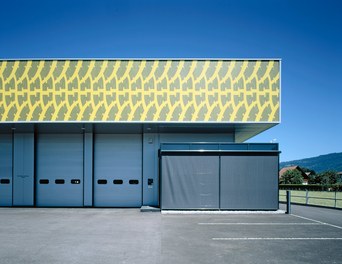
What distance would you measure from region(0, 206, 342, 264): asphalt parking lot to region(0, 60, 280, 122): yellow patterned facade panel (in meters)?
6.02

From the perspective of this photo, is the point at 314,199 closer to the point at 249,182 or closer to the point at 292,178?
the point at 249,182

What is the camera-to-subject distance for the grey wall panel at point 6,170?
2044 cm

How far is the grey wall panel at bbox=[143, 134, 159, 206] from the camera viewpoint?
20.5 metres

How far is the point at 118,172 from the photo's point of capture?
2073 cm

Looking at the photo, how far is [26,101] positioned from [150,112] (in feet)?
23.9

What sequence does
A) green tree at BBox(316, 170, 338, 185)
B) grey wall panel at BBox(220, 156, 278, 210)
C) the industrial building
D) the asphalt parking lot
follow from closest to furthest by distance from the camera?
1. the asphalt parking lot
2. grey wall panel at BBox(220, 156, 278, 210)
3. the industrial building
4. green tree at BBox(316, 170, 338, 185)

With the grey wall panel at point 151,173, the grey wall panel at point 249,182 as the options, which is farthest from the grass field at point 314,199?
the grey wall panel at point 151,173

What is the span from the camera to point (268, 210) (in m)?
17.9

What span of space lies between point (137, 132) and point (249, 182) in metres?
7.55

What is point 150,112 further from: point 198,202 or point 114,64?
point 198,202

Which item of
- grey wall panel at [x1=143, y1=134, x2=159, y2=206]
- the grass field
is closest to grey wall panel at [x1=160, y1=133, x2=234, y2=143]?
grey wall panel at [x1=143, y1=134, x2=159, y2=206]

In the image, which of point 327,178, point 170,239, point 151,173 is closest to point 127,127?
point 151,173

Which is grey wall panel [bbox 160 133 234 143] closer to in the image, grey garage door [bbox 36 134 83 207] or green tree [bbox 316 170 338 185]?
grey garage door [bbox 36 134 83 207]

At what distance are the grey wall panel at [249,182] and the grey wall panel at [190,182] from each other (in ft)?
1.80
